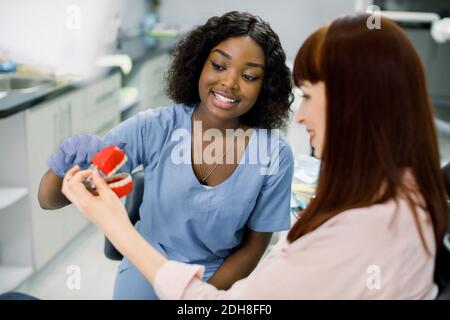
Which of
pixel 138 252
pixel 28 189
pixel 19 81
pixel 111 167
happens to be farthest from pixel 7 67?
pixel 138 252

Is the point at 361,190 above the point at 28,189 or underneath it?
above

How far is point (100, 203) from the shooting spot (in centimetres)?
84

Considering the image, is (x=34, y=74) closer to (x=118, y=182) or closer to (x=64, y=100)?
(x=64, y=100)

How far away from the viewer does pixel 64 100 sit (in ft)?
7.60

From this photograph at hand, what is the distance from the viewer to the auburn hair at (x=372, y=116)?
0.74 meters

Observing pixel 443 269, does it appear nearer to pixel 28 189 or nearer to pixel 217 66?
pixel 217 66

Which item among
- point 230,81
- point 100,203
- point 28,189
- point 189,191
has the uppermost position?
point 230,81

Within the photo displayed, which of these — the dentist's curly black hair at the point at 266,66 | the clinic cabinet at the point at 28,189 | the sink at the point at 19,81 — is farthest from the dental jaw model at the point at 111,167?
the sink at the point at 19,81

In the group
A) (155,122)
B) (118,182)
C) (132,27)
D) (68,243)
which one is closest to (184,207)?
(155,122)

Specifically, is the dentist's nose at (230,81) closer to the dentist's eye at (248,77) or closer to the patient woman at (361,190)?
the dentist's eye at (248,77)

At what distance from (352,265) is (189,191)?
1.92 ft

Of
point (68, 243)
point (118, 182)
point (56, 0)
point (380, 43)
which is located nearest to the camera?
point (380, 43)

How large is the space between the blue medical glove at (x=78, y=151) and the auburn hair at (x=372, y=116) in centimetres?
45

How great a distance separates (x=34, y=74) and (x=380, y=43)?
212 cm
